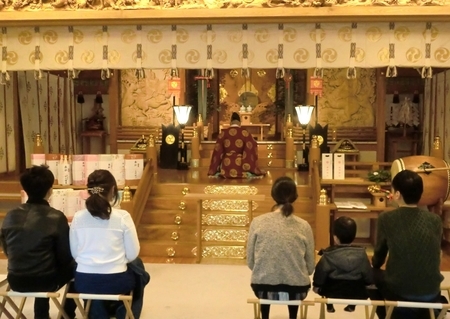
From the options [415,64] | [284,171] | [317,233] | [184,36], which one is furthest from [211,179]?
[415,64]

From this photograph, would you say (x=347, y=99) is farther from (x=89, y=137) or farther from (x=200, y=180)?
(x=89, y=137)

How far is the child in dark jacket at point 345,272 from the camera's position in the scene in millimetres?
3371

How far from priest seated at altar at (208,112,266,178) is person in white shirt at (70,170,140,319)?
18.3 feet

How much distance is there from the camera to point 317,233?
20.6 feet

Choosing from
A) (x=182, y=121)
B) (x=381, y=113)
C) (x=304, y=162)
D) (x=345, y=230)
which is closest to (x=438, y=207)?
(x=345, y=230)

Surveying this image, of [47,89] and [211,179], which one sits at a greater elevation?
[47,89]

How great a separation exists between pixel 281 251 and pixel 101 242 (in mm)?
1138

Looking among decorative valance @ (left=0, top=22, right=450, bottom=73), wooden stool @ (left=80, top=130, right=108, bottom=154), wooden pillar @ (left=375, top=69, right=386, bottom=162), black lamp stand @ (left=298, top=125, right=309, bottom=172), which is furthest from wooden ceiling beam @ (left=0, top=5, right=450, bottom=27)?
wooden stool @ (left=80, top=130, right=108, bottom=154)

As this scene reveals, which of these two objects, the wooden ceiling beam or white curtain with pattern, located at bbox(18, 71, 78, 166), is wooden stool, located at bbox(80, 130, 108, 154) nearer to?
white curtain with pattern, located at bbox(18, 71, 78, 166)

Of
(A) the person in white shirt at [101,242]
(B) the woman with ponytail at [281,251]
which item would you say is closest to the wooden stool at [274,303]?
(B) the woman with ponytail at [281,251]

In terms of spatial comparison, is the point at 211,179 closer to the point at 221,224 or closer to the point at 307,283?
the point at 221,224

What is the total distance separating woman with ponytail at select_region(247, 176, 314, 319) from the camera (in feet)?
10.9

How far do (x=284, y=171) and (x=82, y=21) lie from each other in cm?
557

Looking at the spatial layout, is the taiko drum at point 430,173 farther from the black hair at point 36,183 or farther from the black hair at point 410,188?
the black hair at point 36,183
